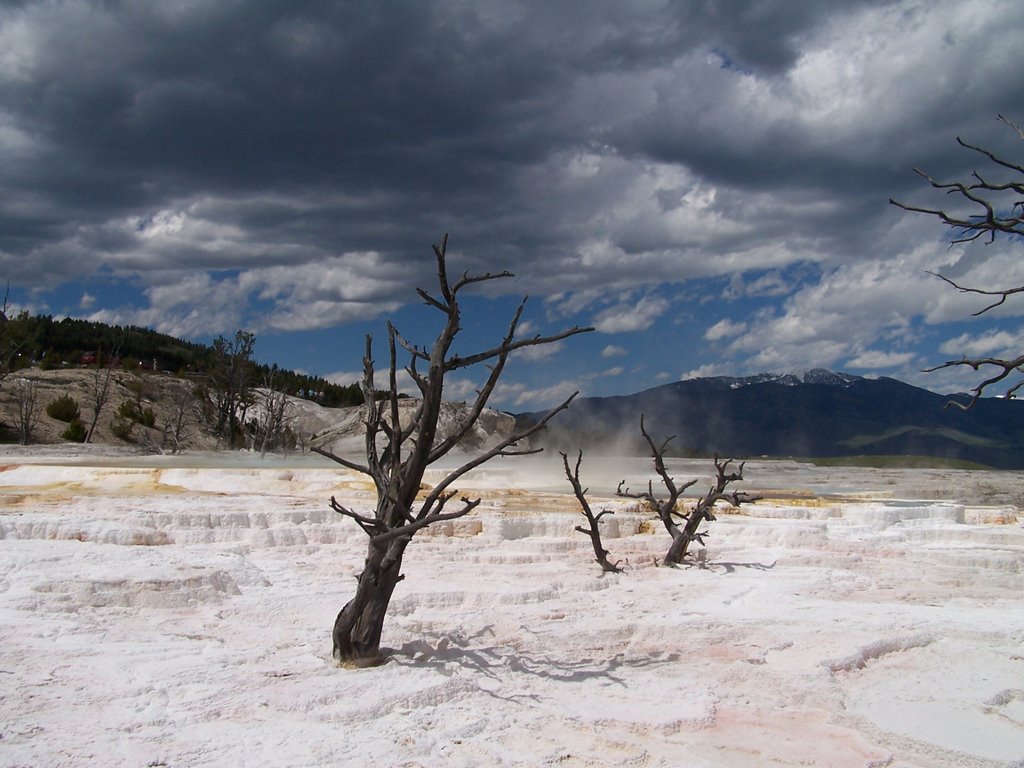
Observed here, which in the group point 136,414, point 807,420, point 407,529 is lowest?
point 407,529

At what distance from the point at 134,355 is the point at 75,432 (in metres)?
31.1

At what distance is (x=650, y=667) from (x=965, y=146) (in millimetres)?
4615

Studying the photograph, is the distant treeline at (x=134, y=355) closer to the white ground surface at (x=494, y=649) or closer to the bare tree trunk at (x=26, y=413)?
the bare tree trunk at (x=26, y=413)

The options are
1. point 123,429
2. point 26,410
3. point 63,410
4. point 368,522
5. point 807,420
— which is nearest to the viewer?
point 368,522

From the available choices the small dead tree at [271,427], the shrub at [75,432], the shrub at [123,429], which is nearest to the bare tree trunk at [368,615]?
the small dead tree at [271,427]

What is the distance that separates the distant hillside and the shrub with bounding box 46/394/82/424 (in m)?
27.3

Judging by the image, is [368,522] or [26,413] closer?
[368,522]

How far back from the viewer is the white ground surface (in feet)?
16.5

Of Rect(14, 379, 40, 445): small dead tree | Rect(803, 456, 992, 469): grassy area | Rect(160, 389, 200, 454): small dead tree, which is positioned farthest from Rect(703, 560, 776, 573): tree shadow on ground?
Rect(803, 456, 992, 469): grassy area

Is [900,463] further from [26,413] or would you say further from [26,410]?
[26,410]

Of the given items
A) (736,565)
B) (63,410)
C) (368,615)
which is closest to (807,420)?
(63,410)

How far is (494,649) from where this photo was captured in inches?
293

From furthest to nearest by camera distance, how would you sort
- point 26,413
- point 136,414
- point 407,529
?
point 136,414 < point 26,413 < point 407,529

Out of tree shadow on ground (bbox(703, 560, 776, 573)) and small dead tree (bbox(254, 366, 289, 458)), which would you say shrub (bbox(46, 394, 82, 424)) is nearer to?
small dead tree (bbox(254, 366, 289, 458))
